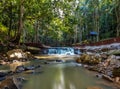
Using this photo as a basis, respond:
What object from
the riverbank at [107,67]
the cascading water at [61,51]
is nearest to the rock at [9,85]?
the riverbank at [107,67]

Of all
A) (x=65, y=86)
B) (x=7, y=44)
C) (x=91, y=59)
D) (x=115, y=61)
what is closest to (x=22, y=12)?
(x=7, y=44)

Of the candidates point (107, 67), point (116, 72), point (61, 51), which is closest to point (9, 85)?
point (116, 72)

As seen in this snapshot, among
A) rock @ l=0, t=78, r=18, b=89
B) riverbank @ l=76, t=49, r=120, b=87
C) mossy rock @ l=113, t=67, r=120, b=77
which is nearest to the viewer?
rock @ l=0, t=78, r=18, b=89

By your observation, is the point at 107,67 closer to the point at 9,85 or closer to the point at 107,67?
the point at 107,67

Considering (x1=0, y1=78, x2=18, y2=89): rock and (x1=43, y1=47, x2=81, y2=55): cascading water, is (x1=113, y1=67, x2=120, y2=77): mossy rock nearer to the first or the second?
(x1=0, y1=78, x2=18, y2=89): rock

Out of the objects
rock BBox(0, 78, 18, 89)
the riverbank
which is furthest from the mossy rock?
rock BBox(0, 78, 18, 89)

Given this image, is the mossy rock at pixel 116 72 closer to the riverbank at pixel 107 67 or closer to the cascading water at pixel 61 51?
the riverbank at pixel 107 67

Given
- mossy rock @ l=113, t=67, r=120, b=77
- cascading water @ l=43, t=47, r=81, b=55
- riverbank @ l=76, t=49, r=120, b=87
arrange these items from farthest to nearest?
cascading water @ l=43, t=47, r=81, b=55
mossy rock @ l=113, t=67, r=120, b=77
riverbank @ l=76, t=49, r=120, b=87

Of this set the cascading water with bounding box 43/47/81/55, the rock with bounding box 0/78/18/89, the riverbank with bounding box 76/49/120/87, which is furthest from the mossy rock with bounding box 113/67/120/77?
the cascading water with bounding box 43/47/81/55

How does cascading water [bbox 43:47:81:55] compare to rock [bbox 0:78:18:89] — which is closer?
rock [bbox 0:78:18:89]

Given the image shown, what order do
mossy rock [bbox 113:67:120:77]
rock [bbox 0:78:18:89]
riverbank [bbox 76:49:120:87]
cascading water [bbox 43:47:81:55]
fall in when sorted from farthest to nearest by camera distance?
cascading water [bbox 43:47:81:55] → mossy rock [bbox 113:67:120:77] → riverbank [bbox 76:49:120:87] → rock [bbox 0:78:18:89]

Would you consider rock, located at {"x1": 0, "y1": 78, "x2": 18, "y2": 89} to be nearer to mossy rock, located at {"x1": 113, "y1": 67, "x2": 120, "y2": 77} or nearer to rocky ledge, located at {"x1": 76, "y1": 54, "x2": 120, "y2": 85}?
rocky ledge, located at {"x1": 76, "y1": 54, "x2": 120, "y2": 85}

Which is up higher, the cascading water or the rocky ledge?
the cascading water

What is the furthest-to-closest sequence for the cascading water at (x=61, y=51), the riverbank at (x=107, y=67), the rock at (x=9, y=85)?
the cascading water at (x=61, y=51) < the riverbank at (x=107, y=67) < the rock at (x=9, y=85)
